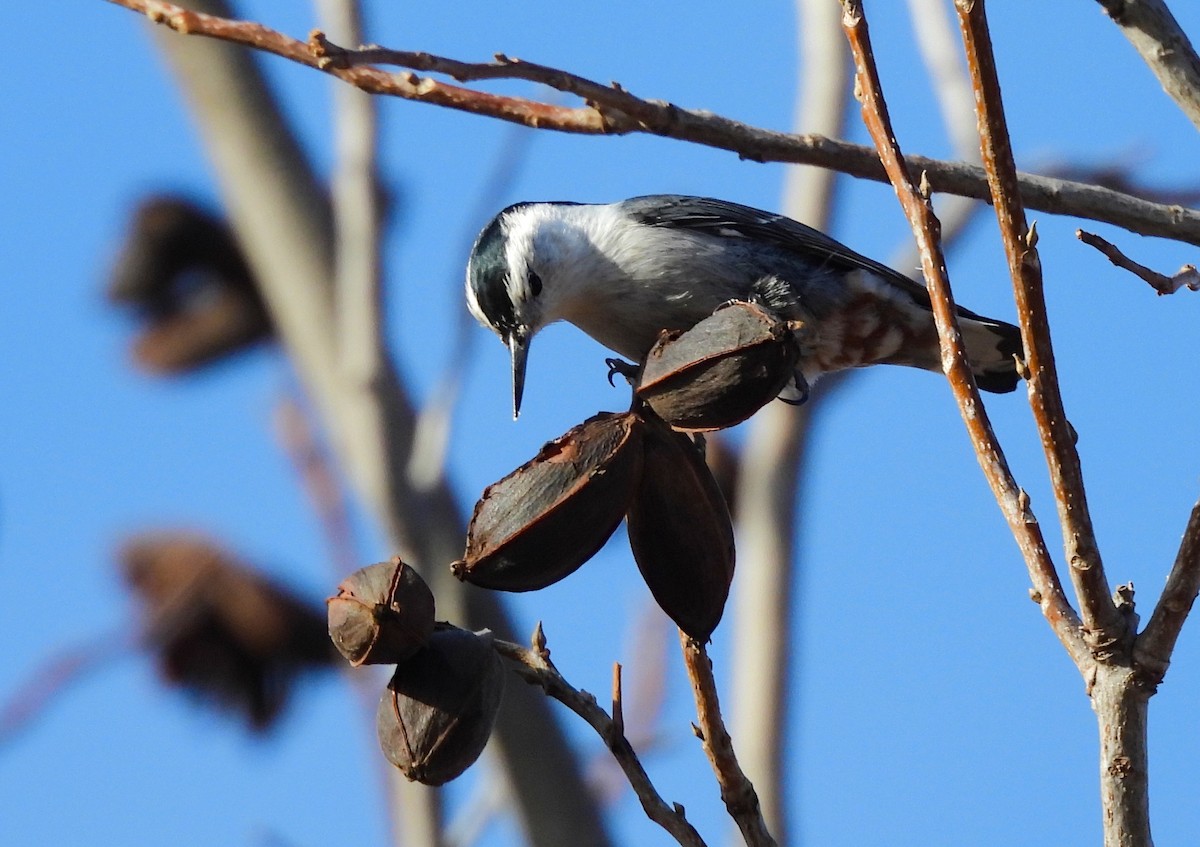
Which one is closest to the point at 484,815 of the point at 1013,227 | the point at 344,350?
the point at 344,350

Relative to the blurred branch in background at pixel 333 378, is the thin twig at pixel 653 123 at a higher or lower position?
lower

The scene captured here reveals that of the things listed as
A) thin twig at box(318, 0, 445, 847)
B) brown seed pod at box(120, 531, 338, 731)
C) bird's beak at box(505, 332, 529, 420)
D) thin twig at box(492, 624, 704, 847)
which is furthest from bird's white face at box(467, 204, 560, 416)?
brown seed pod at box(120, 531, 338, 731)

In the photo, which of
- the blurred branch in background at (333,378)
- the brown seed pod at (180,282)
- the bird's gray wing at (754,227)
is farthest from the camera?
the brown seed pod at (180,282)

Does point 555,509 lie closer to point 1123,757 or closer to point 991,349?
point 1123,757

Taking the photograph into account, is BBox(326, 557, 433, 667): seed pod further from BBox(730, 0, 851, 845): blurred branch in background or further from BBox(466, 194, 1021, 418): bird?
BBox(730, 0, 851, 845): blurred branch in background

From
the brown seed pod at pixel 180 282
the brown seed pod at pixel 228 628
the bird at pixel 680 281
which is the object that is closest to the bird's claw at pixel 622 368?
the bird at pixel 680 281

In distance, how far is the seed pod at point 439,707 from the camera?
1.77 m

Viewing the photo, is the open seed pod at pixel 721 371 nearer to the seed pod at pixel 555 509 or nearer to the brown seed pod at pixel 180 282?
the seed pod at pixel 555 509

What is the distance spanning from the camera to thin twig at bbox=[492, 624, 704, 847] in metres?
1.76

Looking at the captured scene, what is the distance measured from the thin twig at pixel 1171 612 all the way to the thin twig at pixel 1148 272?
372 mm

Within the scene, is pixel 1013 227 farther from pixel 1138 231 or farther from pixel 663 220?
pixel 663 220

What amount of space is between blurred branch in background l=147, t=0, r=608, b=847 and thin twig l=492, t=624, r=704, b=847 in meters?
3.40

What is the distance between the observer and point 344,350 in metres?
5.82

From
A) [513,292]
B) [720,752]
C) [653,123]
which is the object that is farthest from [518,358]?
[720,752]
